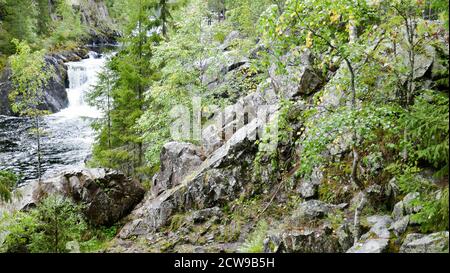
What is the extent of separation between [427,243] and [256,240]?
4.40 m

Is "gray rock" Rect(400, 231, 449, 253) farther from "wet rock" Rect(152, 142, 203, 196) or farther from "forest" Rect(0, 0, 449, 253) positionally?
"wet rock" Rect(152, 142, 203, 196)

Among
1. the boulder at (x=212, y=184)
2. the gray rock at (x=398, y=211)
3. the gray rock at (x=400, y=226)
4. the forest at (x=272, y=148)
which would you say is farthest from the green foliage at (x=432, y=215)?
the boulder at (x=212, y=184)

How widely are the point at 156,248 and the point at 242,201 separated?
10.9 feet

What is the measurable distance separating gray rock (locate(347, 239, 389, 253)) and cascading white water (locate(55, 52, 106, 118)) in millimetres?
32962

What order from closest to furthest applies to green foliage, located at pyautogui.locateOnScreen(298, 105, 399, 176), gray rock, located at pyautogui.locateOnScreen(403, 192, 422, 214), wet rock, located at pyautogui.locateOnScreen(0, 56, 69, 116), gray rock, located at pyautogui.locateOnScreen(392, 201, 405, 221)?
1. green foliage, located at pyautogui.locateOnScreen(298, 105, 399, 176)
2. gray rock, located at pyautogui.locateOnScreen(403, 192, 422, 214)
3. gray rock, located at pyautogui.locateOnScreen(392, 201, 405, 221)
4. wet rock, located at pyautogui.locateOnScreen(0, 56, 69, 116)

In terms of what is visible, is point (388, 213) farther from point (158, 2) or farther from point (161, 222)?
point (158, 2)

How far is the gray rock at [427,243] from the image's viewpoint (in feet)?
19.1

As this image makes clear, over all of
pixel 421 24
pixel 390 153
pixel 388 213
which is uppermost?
pixel 421 24

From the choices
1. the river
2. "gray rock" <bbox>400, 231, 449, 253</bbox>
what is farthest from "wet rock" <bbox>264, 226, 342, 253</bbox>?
the river

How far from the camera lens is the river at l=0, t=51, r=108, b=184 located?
24.8 meters

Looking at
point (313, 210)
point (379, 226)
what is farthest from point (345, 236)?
point (313, 210)

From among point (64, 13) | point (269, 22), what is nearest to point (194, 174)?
point (269, 22)

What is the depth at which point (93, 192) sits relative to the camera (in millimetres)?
Result: 16031

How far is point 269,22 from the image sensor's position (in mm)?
6875
